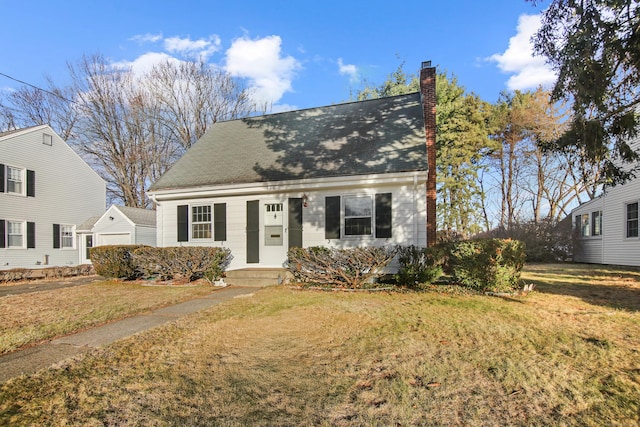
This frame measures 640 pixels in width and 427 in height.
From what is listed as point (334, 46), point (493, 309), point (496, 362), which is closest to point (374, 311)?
point (493, 309)

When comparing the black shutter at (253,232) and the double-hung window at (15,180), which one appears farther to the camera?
the double-hung window at (15,180)

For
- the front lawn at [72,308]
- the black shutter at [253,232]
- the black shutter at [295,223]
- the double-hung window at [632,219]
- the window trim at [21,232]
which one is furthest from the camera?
the window trim at [21,232]

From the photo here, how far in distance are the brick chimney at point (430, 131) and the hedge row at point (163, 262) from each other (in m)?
6.45

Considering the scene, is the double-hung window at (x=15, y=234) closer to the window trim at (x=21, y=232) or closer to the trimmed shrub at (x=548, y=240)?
the window trim at (x=21, y=232)

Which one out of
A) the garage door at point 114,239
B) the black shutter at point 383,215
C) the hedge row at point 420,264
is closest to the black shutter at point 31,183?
the garage door at point 114,239

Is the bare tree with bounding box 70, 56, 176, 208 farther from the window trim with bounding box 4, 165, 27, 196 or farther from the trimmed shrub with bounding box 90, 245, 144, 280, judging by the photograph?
the trimmed shrub with bounding box 90, 245, 144, 280

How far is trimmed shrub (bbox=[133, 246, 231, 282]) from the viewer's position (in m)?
10.1

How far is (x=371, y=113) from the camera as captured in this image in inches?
494

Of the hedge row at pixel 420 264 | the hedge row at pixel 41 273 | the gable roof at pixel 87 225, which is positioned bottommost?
the hedge row at pixel 41 273

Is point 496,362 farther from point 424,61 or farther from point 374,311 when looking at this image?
point 424,61

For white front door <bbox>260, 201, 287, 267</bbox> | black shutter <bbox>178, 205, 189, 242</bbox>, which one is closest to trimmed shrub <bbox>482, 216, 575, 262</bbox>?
white front door <bbox>260, 201, 287, 267</bbox>

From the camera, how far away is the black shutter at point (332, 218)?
389 inches

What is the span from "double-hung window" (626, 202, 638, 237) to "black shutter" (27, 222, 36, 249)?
27.0 metres

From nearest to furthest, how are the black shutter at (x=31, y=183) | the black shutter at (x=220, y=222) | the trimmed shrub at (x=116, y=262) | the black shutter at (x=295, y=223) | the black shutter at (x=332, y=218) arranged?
the black shutter at (x=332, y=218) < the black shutter at (x=295, y=223) < the black shutter at (x=220, y=222) < the trimmed shrub at (x=116, y=262) < the black shutter at (x=31, y=183)
